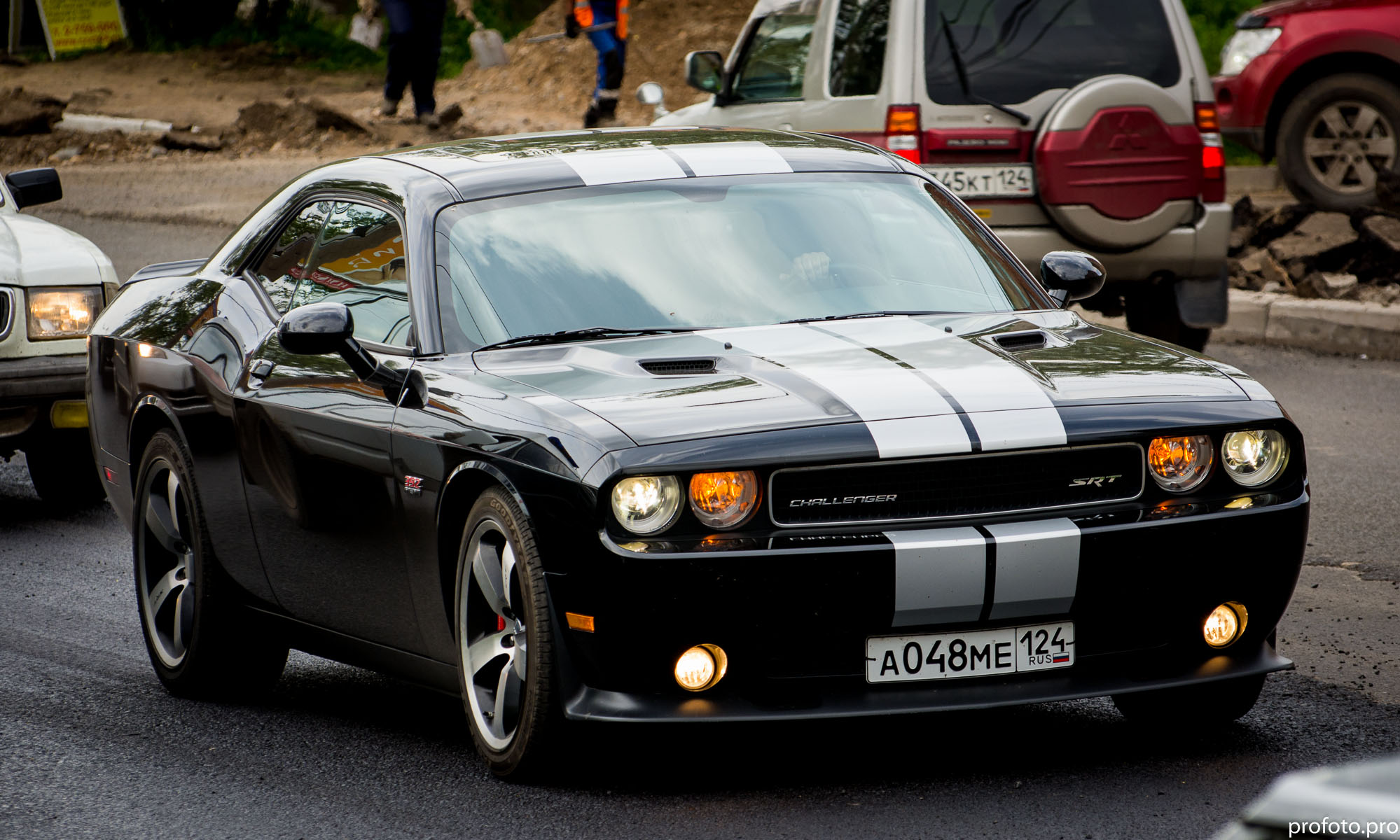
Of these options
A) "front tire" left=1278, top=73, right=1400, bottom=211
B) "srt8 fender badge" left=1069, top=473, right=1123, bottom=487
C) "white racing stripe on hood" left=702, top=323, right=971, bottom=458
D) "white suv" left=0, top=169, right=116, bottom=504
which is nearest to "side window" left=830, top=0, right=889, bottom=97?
"white suv" left=0, top=169, right=116, bottom=504

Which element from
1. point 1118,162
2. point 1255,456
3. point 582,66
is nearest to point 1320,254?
point 1118,162

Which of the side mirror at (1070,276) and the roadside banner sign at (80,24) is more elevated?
the side mirror at (1070,276)

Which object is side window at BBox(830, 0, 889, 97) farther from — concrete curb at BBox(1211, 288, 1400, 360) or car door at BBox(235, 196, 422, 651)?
car door at BBox(235, 196, 422, 651)

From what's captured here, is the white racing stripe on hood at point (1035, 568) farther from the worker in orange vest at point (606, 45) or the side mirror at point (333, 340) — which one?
the worker in orange vest at point (606, 45)

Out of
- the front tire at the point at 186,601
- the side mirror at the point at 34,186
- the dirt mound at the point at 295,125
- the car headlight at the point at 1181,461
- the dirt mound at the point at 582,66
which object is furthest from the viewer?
the dirt mound at the point at 582,66

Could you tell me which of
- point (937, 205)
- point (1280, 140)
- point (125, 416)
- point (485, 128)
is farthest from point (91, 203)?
point (937, 205)

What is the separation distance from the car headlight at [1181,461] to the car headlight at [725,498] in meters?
0.91

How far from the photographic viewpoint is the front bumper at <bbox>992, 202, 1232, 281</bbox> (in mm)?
11070

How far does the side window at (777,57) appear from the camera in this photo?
481 inches

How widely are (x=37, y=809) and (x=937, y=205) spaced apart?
9.67ft

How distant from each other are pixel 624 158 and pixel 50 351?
4.08 meters

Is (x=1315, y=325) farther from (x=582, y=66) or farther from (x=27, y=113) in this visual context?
(x=27, y=113)

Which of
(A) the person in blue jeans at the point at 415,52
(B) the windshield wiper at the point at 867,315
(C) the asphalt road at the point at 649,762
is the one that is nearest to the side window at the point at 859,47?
(C) the asphalt road at the point at 649,762

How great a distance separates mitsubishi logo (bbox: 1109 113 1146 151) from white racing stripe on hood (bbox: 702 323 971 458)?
5841mm
